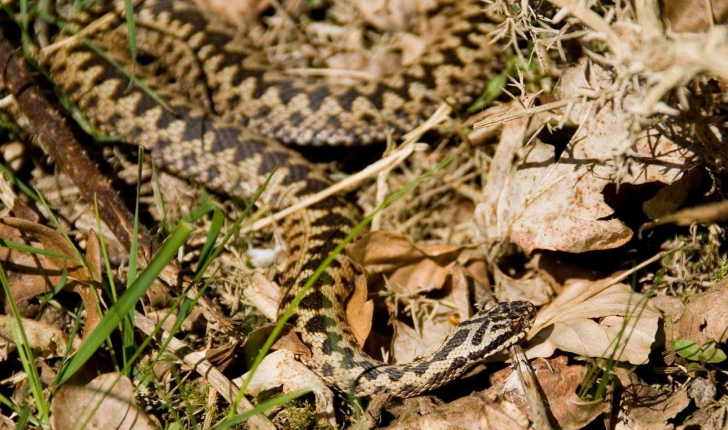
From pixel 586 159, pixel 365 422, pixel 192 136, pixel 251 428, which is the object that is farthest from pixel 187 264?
pixel 586 159

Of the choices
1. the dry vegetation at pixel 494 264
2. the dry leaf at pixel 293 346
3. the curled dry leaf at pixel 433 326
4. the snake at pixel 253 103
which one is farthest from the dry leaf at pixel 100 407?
the curled dry leaf at pixel 433 326

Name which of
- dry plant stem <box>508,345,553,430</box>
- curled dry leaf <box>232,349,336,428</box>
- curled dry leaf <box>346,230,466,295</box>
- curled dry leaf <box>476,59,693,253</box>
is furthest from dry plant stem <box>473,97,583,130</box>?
curled dry leaf <box>232,349,336,428</box>

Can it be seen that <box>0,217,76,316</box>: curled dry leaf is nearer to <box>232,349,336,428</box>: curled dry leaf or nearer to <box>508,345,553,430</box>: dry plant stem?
<box>232,349,336,428</box>: curled dry leaf

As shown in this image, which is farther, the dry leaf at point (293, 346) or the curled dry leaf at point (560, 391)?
the dry leaf at point (293, 346)

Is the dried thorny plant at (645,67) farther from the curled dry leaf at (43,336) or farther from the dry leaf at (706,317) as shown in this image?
the curled dry leaf at (43,336)

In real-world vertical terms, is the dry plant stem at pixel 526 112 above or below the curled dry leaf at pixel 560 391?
above

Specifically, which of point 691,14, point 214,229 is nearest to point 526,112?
point 691,14
